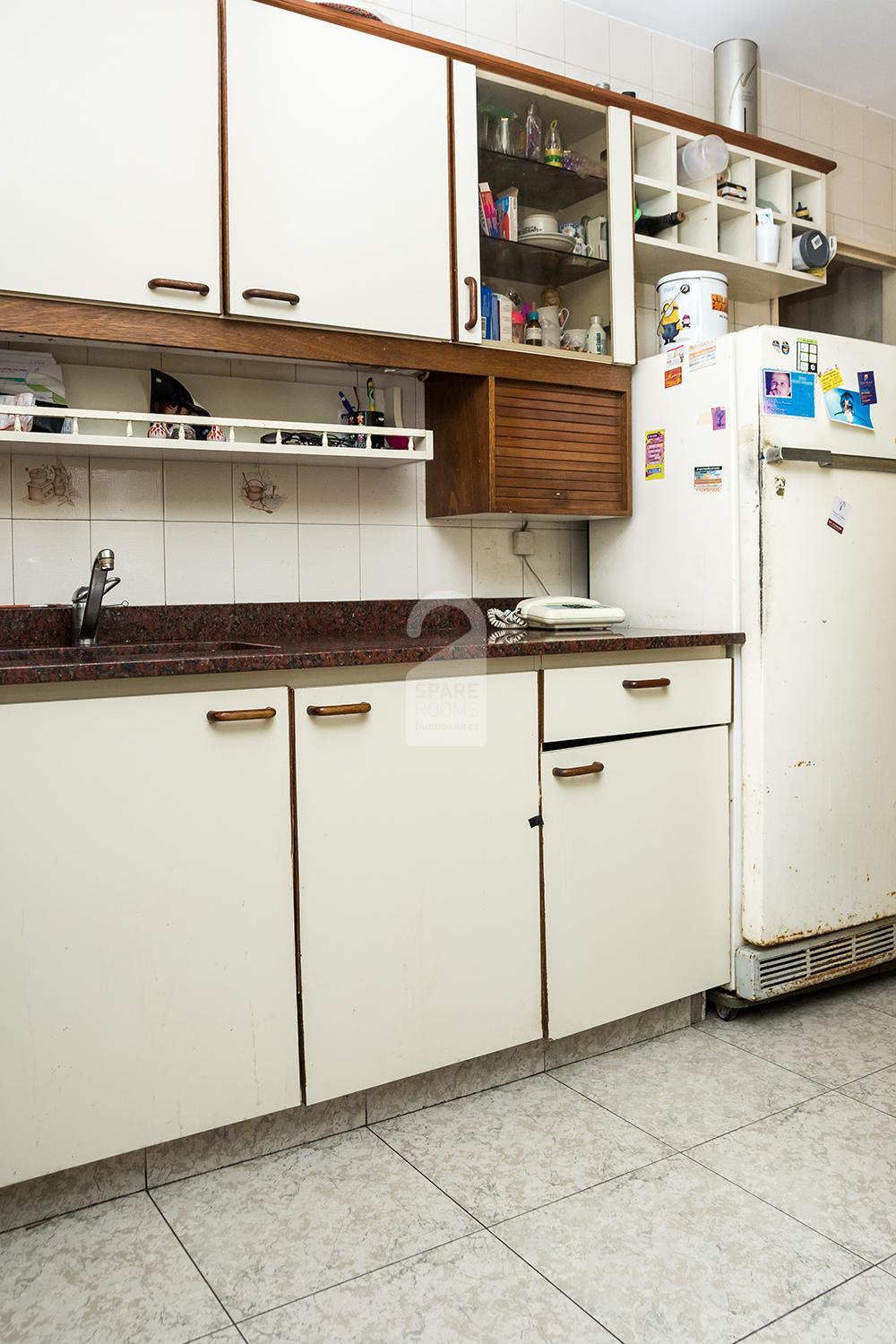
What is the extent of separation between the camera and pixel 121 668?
1.57m

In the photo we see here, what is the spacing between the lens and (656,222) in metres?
2.66

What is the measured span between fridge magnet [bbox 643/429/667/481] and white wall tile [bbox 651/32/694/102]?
1214 millimetres

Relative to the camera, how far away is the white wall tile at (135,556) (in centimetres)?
218

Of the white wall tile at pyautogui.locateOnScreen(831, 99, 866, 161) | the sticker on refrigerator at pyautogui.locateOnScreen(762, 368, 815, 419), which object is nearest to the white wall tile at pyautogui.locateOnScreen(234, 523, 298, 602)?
the sticker on refrigerator at pyautogui.locateOnScreen(762, 368, 815, 419)

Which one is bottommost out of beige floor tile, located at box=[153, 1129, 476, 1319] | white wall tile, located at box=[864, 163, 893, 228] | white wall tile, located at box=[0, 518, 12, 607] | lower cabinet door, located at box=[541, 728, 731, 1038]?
beige floor tile, located at box=[153, 1129, 476, 1319]

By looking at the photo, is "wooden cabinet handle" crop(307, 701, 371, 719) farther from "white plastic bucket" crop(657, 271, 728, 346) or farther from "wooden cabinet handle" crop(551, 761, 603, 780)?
"white plastic bucket" crop(657, 271, 728, 346)

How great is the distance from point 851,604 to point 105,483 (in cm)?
177

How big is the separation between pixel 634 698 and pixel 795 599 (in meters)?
0.49

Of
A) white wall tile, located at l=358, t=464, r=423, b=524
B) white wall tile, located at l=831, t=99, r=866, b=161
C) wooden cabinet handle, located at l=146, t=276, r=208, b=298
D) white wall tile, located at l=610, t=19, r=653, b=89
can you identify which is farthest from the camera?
white wall tile, located at l=831, t=99, r=866, b=161

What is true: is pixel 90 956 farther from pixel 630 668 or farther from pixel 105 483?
pixel 630 668

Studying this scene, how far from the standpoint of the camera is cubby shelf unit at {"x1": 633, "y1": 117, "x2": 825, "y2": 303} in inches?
104

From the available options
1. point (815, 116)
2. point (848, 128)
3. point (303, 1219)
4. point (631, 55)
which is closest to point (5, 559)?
point (303, 1219)

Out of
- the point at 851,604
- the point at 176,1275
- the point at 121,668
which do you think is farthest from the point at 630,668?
the point at 176,1275

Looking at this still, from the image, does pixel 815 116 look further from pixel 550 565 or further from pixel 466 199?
pixel 550 565
